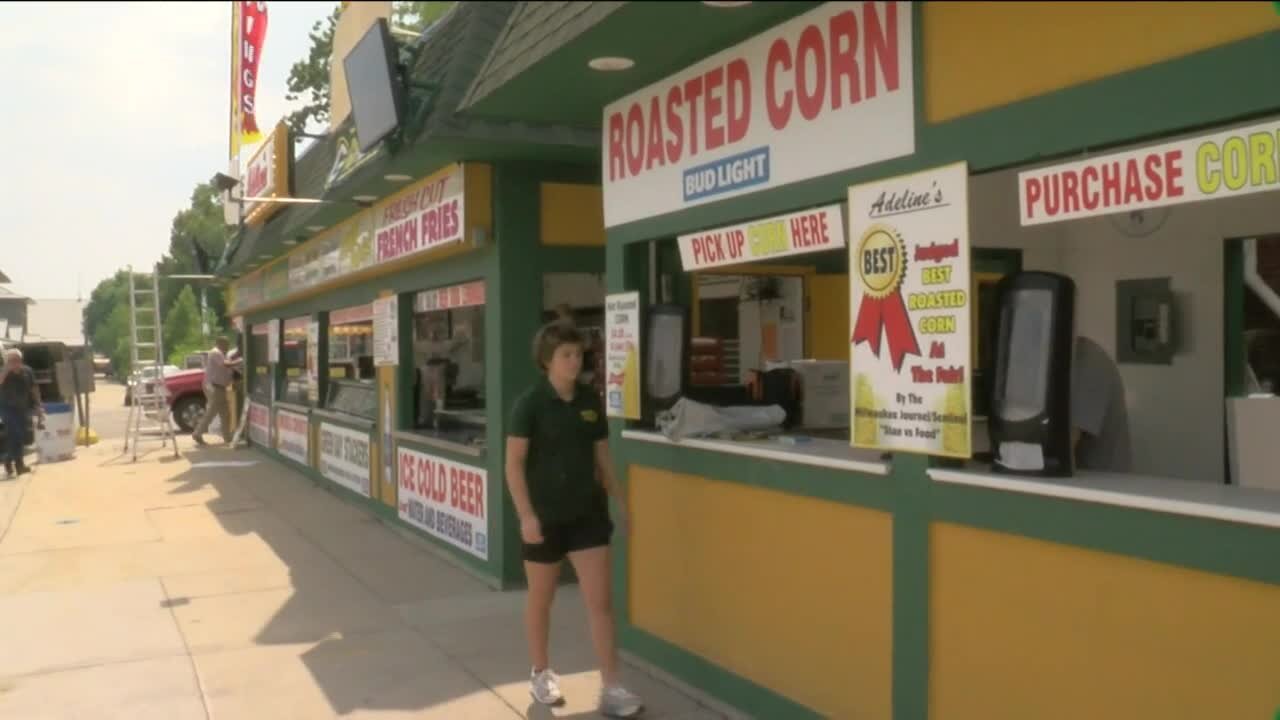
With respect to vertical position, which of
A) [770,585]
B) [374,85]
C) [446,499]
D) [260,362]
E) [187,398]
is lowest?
[446,499]

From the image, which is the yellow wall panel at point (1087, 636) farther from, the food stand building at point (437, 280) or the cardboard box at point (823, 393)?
the food stand building at point (437, 280)

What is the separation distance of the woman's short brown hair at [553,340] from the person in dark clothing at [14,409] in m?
13.2

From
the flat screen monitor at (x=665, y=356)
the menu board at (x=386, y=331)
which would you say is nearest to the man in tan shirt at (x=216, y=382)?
the menu board at (x=386, y=331)

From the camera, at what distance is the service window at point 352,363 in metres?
11.6

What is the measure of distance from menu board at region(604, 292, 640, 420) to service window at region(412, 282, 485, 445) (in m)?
3.59

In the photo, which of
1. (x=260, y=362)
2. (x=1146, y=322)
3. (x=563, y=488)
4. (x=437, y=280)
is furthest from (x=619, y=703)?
(x=260, y=362)

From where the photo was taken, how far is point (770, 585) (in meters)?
4.88

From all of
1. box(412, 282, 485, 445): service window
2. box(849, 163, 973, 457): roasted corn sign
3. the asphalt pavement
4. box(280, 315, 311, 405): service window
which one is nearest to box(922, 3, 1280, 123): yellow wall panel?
box(849, 163, 973, 457): roasted corn sign

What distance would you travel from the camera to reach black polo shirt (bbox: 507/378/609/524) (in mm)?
4949

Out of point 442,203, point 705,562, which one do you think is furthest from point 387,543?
point 705,562

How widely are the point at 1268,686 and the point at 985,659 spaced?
97 centimetres

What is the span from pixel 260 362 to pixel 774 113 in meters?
17.5

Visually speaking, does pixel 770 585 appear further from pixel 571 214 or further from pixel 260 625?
pixel 571 214

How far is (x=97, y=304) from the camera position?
11881 cm
